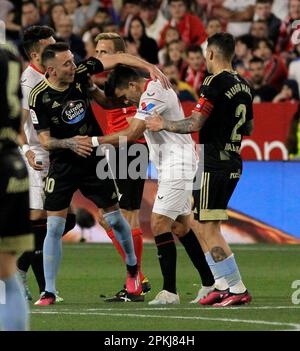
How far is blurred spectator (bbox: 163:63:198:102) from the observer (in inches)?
755

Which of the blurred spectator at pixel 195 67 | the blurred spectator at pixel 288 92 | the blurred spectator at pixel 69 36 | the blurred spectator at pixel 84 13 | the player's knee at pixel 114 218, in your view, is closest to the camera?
the player's knee at pixel 114 218

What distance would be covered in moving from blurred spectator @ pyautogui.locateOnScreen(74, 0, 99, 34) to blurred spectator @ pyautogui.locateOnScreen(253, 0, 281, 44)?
10.9 ft

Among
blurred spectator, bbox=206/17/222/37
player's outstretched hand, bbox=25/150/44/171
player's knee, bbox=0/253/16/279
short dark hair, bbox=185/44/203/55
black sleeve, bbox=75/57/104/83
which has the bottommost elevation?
short dark hair, bbox=185/44/203/55

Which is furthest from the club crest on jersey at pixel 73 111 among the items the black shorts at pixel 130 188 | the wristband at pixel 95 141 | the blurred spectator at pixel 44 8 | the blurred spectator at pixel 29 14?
the blurred spectator at pixel 44 8

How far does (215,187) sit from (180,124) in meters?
0.66

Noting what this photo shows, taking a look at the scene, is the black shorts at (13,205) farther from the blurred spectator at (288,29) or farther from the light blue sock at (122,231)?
the blurred spectator at (288,29)

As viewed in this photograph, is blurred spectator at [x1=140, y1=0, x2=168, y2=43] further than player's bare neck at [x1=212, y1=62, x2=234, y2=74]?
Yes

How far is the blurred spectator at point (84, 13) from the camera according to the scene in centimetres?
2260

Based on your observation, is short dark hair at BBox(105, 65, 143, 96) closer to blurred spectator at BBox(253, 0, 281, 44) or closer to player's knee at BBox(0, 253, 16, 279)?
player's knee at BBox(0, 253, 16, 279)

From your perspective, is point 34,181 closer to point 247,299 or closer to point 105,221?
point 105,221

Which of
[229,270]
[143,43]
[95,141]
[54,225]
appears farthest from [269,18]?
[229,270]

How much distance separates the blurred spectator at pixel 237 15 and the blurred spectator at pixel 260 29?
0.51 m

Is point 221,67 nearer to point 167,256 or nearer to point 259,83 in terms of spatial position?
point 167,256

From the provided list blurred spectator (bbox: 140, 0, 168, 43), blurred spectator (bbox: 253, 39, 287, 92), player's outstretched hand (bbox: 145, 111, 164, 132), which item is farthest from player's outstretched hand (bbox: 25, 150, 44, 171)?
blurred spectator (bbox: 140, 0, 168, 43)
